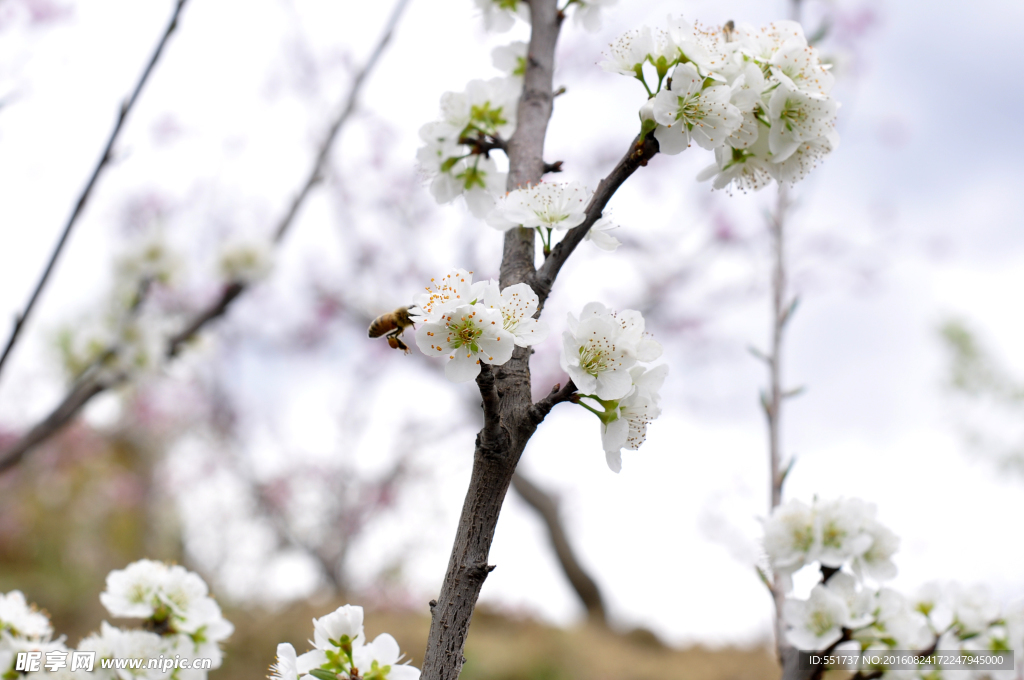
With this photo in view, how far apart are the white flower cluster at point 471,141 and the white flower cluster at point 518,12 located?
21cm

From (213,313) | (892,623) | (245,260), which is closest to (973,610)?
(892,623)

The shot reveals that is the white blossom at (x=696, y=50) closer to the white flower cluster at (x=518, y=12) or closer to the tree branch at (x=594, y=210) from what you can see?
the tree branch at (x=594, y=210)

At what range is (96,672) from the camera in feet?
3.50

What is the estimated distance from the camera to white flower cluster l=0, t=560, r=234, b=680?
3.56 feet

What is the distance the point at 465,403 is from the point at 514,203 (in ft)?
21.8

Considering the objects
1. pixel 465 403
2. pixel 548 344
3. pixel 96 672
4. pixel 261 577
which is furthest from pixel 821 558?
pixel 261 577

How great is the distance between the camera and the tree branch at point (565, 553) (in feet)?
24.3

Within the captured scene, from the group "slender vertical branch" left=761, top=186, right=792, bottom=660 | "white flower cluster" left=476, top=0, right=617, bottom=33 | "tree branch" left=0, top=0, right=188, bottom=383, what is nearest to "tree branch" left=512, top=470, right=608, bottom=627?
"slender vertical branch" left=761, top=186, right=792, bottom=660

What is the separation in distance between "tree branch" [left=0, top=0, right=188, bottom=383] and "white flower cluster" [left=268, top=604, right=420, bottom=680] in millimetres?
1000

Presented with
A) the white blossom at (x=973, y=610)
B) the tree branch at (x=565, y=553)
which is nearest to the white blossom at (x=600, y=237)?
the white blossom at (x=973, y=610)

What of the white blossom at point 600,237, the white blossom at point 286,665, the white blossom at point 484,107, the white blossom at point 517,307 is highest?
the white blossom at point 484,107

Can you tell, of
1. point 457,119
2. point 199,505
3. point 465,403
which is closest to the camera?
point 457,119

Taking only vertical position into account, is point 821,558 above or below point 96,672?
above

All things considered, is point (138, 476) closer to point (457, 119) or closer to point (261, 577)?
point (261, 577)
